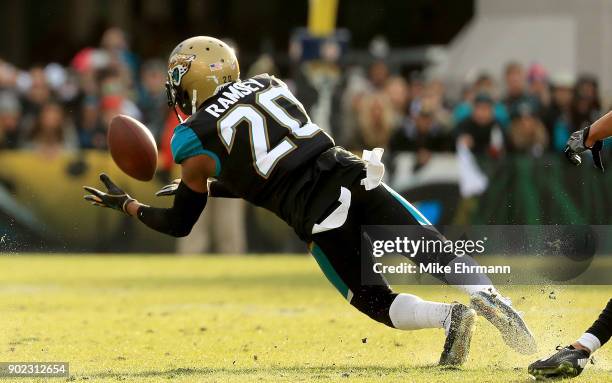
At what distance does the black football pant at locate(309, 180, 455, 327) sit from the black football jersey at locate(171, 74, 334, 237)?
276 mm

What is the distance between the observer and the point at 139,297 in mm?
10555

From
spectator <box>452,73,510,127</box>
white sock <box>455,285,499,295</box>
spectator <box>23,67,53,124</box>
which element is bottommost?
spectator <box>452,73,510,127</box>

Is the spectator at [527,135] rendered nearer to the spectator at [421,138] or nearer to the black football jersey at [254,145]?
the spectator at [421,138]

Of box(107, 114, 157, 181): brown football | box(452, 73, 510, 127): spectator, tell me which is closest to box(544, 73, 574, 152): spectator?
box(452, 73, 510, 127): spectator

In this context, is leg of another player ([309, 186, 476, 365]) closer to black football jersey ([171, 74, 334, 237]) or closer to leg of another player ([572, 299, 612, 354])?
black football jersey ([171, 74, 334, 237])

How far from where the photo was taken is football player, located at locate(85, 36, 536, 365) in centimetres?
640

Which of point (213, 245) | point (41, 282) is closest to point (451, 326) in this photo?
point (41, 282)

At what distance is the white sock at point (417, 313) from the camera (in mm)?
6383

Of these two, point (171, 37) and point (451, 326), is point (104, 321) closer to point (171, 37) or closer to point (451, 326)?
point (451, 326)

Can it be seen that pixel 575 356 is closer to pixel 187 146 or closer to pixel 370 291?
pixel 370 291

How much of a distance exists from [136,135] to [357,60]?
11680 mm

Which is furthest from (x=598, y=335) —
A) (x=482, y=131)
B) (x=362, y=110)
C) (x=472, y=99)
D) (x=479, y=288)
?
(x=472, y=99)

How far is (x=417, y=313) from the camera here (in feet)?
21.0

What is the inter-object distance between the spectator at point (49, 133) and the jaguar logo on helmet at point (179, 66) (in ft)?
27.3
